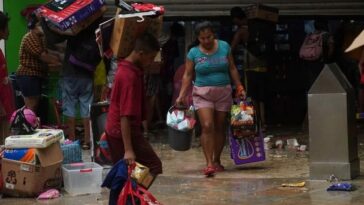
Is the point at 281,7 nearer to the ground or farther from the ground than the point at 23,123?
farther from the ground

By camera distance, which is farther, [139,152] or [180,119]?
[180,119]

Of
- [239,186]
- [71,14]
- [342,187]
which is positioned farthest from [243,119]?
[71,14]

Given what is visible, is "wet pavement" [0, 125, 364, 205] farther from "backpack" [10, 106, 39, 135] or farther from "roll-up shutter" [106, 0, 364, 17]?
"roll-up shutter" [106, 0, 364, 17]

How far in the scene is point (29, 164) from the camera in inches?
277

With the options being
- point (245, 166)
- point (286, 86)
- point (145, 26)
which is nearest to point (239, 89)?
point (245, 166)

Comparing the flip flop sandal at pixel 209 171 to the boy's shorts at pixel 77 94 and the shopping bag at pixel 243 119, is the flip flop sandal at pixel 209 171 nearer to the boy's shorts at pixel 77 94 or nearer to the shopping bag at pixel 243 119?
the shopping bag at pixel 243 119

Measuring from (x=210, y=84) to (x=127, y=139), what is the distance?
298cm

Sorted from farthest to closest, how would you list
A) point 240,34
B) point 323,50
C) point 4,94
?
point 323,50, point 240,34, point 4,94

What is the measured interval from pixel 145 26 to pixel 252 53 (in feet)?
18.5

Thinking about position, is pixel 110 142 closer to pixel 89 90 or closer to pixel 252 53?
pixel 89 90

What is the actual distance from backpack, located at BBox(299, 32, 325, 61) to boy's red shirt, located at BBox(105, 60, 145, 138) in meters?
6.80

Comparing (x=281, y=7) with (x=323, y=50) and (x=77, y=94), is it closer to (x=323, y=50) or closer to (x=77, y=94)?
(x=323, y=50)

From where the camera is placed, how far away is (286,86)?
1331cm

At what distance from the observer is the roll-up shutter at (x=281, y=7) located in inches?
440
